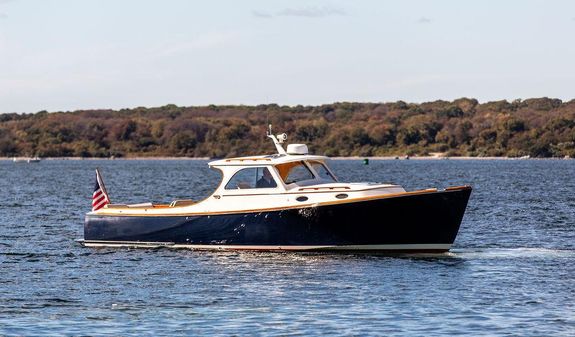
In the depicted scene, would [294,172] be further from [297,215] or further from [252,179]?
[297,215]

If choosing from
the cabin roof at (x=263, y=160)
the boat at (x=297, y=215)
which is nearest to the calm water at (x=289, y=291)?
the boat at (x=297, y=215)

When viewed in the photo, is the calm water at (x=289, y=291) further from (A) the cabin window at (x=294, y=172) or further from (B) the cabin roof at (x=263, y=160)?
(B) the cabin roof at (x=263, y=160)

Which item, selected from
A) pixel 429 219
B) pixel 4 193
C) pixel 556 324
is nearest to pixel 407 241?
pixel 429 219

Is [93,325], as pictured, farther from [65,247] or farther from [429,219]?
[65,247]

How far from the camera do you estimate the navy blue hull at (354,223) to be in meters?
32.8

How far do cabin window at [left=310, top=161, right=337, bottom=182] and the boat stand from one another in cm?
3

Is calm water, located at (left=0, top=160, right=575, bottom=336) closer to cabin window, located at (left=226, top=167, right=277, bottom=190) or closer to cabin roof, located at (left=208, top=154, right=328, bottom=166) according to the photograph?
cabin window, located at (left=226, top=167, right=277, bottom=190)

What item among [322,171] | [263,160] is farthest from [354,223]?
[263,160]

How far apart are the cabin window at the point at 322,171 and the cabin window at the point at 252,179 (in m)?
1.89

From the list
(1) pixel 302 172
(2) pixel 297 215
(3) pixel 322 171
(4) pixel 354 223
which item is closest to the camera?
(4) pixel 354 223

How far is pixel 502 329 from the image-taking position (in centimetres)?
2300

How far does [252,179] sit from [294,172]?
1299 mm

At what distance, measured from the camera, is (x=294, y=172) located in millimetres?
35094

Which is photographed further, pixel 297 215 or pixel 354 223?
pixel 297 215
